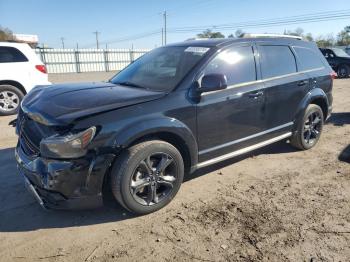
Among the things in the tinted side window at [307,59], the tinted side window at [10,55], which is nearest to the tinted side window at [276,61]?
the tinted side window at [307,59]

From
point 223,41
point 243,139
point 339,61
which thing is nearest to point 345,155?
point 243,139

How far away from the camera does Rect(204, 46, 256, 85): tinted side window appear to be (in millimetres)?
4039

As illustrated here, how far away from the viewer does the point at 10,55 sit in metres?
8.70

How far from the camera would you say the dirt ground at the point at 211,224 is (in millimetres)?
2908

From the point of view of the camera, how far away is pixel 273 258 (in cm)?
283

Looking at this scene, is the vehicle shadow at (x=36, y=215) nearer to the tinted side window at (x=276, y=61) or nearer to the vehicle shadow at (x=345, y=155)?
the tinted side window at (x=276, y=61)

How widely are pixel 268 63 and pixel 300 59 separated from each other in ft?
3.03

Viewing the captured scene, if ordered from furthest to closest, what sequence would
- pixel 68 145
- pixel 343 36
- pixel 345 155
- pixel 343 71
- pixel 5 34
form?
1. pixel 343 36
2. pixel 5 34
3. pixel 343 71
4. pixel 345 155
5. pixel 68 145

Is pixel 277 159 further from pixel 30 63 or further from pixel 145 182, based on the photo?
pixel 30 63

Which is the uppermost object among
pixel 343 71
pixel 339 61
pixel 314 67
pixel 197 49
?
pixel 197 49

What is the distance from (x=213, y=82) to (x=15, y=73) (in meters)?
6.74

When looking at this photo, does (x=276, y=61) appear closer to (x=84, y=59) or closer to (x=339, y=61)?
(x=339, y=61)

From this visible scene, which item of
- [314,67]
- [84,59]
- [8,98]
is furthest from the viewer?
[84,59]

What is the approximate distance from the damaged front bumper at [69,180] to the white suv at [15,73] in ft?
20.2
